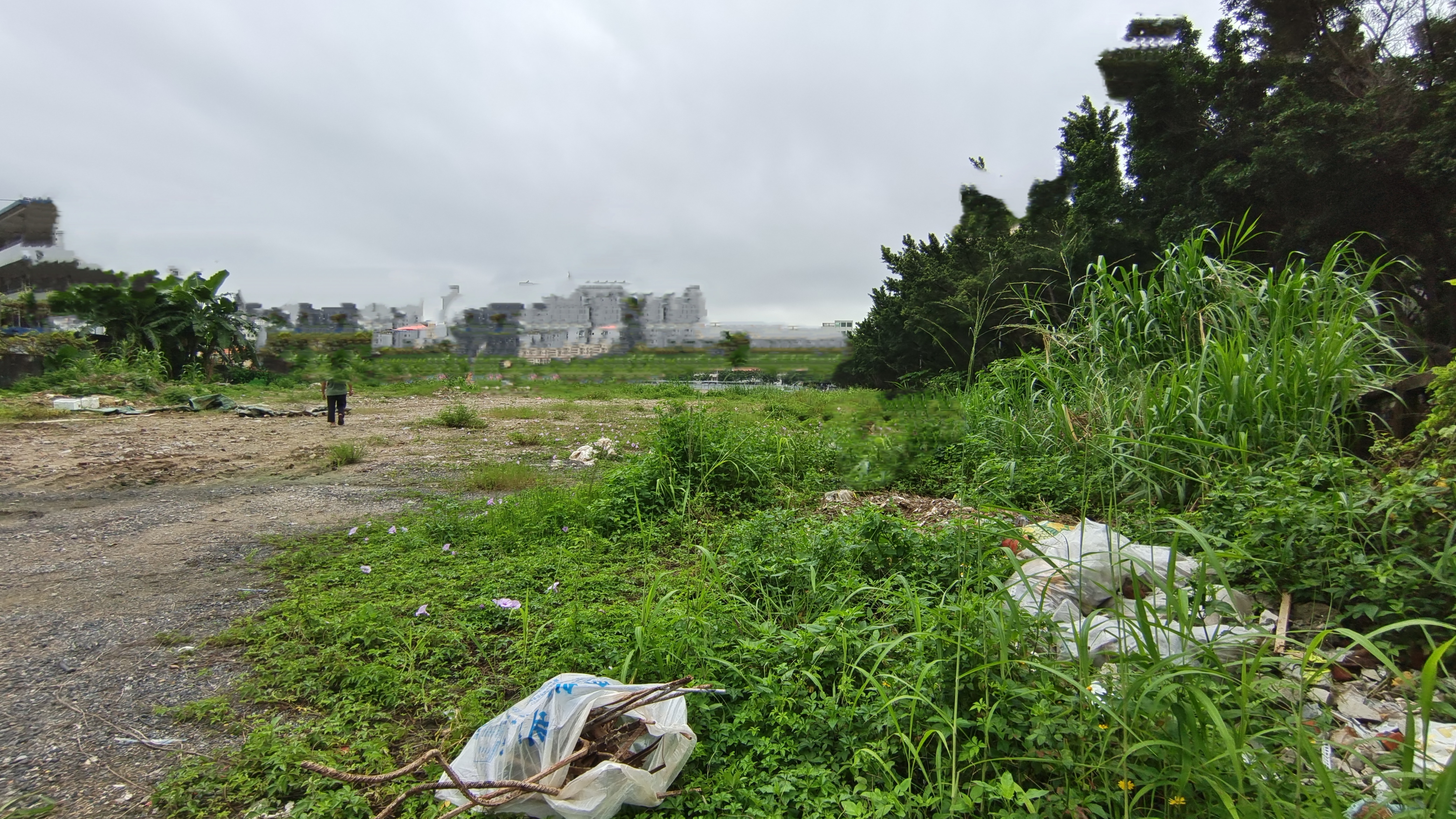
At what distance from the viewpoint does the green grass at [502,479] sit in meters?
4.89

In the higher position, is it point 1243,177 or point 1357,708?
point 1243,177

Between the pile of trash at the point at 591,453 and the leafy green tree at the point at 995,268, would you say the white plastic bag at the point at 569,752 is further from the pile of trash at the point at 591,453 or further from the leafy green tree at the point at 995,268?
the pile of trash at the point at 591,453

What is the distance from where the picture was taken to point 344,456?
602cm

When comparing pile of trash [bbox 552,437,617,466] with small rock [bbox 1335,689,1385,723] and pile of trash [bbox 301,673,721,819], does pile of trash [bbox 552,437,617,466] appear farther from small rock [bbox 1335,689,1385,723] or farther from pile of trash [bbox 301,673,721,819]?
small rock [bbox 1335,689,1385,723]

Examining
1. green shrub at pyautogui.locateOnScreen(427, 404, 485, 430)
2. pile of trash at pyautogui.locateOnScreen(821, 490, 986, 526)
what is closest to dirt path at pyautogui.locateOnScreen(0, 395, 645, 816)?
green shrub at pyautogui.locateOnScreen(427, 404, 485, 430)

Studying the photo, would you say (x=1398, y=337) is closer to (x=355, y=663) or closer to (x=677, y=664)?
(x=677, y=664)

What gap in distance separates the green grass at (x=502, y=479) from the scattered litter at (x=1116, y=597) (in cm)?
341

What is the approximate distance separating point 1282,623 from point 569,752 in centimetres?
191

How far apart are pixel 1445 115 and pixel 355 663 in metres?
10.1

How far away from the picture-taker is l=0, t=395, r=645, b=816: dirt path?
177 cm

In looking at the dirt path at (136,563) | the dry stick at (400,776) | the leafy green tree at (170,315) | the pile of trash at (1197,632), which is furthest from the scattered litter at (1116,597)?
the leafy green tree at (170,315)

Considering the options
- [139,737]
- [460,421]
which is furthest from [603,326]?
[139,737]

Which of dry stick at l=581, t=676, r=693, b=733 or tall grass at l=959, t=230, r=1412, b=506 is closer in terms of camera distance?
dry stick at l=581, t=676, r=693, b=733

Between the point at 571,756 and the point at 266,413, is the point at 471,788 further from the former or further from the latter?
the point at 266,413
